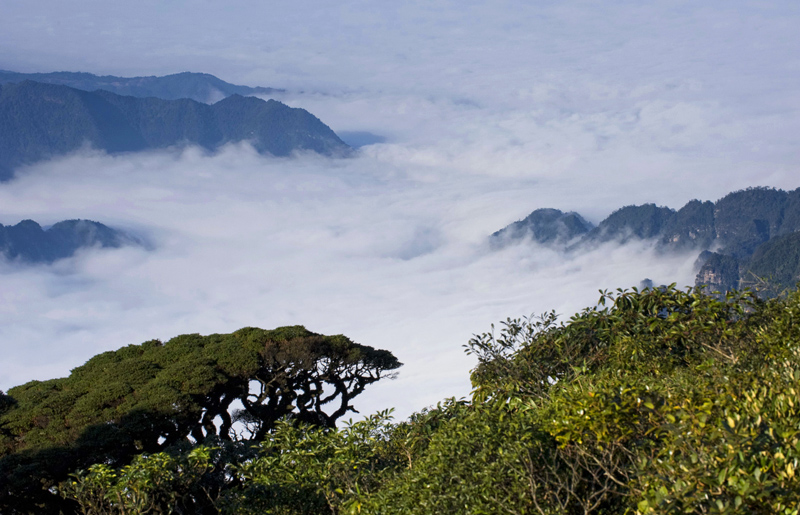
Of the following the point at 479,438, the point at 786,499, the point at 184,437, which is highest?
the point at 786,499

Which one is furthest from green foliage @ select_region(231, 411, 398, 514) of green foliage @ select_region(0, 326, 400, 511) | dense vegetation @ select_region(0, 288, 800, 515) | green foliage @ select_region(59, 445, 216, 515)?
green foliage @ select_region(0, 326, 400, 511)

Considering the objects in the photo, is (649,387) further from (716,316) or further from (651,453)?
(716,316)

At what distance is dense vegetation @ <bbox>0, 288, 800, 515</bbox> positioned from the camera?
22.3ft

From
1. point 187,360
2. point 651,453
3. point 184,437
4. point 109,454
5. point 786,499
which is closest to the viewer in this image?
point 786,499

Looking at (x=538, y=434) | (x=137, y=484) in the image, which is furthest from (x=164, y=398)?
(x=538, y=434)

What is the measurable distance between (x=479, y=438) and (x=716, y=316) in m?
7.41

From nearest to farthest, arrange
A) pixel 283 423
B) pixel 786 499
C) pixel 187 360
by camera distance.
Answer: pixel 786 499, pixel 283 423, pixel 187 360

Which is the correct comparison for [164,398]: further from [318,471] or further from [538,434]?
[538,434]

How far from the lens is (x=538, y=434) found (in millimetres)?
8961

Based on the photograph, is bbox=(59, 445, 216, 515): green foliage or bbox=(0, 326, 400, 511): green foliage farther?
bbox=(0, 326, 400, 511): green foliage

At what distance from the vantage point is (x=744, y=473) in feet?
19.8

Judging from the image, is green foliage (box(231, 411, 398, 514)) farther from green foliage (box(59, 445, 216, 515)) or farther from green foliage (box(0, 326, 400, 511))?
green foliage (box(0, 326, 400, 511))

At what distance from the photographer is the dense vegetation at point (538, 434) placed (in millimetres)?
6793

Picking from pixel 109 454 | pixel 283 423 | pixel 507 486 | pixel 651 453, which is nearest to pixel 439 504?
pixel 507 486
